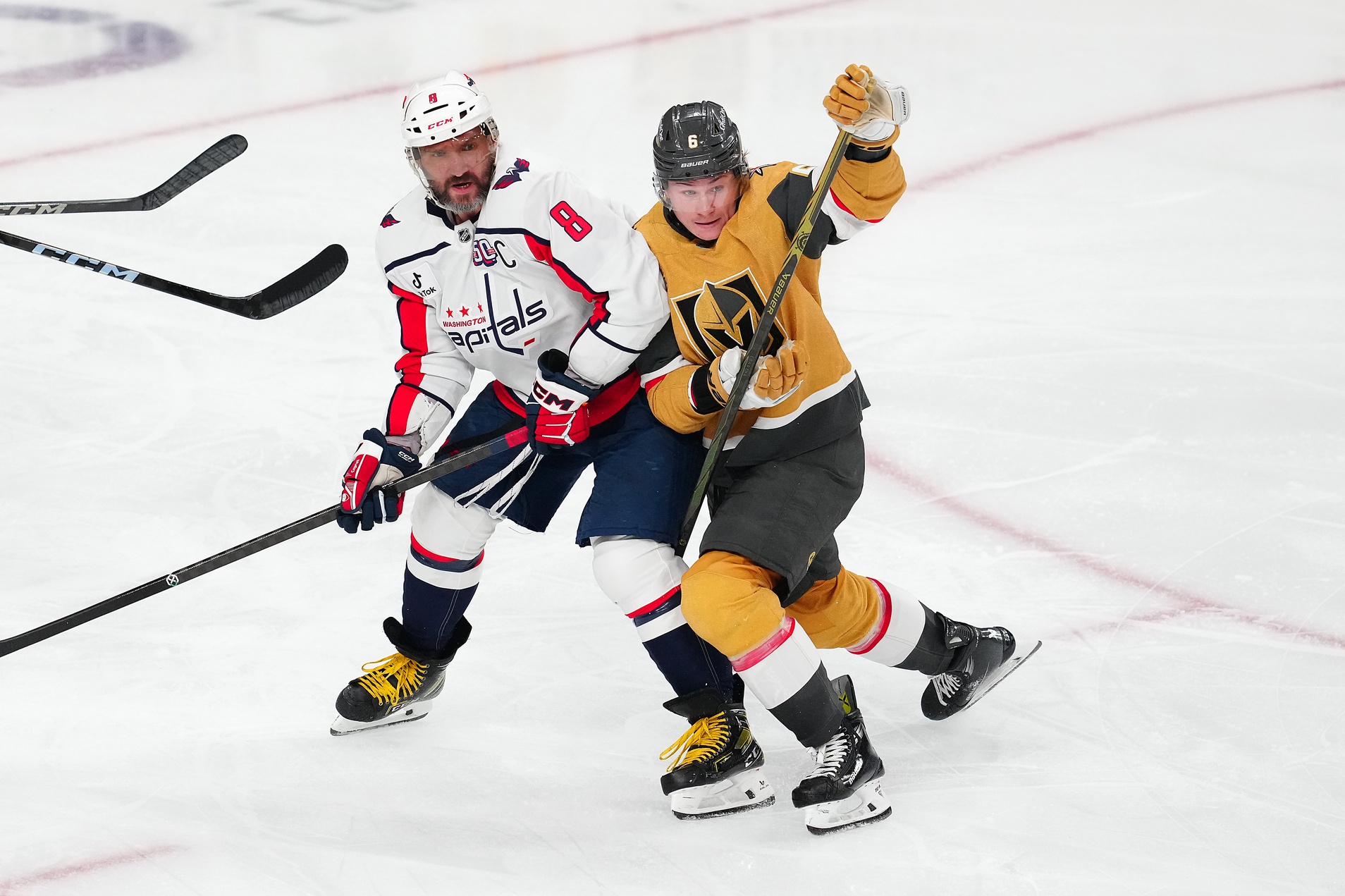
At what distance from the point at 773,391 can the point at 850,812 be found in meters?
0.68

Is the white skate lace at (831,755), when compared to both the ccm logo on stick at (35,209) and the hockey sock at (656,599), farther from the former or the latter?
the ccm logo on stick at (35,209)

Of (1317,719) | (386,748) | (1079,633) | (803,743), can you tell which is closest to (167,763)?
(386,748)

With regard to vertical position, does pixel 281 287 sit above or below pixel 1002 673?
above

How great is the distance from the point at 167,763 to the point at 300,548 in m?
0.75

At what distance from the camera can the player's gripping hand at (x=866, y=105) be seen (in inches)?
81.0

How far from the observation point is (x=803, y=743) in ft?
7.11

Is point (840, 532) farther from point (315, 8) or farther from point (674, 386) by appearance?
point (315, 8)

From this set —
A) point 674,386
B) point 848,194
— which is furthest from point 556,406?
point 848,194

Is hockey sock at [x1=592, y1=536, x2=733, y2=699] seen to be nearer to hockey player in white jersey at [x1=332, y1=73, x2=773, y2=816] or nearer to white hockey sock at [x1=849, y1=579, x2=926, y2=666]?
hockey player in white jersey at [x1=332, y1=73, x2=773, y2=816]

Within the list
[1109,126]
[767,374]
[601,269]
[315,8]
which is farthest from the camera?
[315,8]

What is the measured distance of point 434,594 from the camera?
7.98 feet

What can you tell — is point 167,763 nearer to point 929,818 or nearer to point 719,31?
point 929,818

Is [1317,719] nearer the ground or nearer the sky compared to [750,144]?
nearer the ground

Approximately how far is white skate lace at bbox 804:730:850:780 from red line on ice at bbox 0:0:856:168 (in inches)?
148
